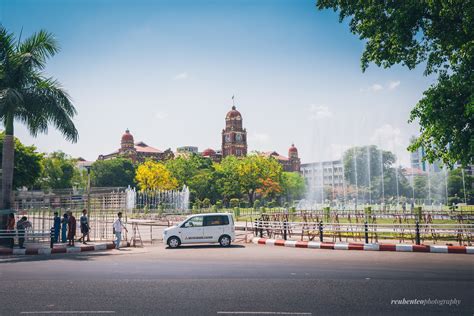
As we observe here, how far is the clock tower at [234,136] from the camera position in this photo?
413ft

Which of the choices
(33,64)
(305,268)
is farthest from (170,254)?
(33,64)

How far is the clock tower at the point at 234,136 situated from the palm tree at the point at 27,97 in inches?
4137

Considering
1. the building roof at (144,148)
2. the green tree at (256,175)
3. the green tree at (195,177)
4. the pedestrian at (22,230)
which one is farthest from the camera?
the building roof at (144,148)

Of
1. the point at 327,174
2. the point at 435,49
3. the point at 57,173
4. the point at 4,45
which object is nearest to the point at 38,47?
the point at 4,45

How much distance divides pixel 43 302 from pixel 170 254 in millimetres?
8174

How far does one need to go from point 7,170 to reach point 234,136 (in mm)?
106957

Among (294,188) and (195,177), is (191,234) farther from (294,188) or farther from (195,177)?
(294,188)

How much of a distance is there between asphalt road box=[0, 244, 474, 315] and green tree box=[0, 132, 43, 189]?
40.7 m

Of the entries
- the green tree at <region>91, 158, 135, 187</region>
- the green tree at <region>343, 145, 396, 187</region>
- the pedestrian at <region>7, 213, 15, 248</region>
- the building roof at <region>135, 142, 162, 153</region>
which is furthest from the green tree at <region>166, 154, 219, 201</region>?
the pedestrian at <region>7, 213, 15, 248</region>

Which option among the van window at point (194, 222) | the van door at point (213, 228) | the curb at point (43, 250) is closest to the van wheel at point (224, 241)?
the van door at point (213, 228)

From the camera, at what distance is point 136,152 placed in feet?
426

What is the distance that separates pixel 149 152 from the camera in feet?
448

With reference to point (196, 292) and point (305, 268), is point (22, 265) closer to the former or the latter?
point (196, 292)

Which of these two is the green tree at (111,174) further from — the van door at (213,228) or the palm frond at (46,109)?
the van door at (213,228)
